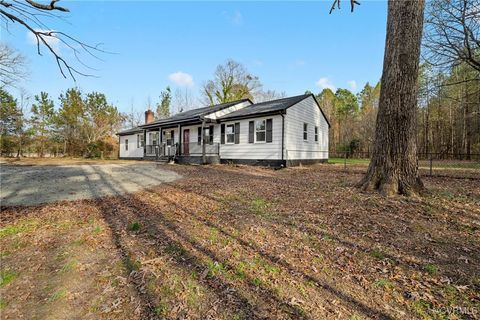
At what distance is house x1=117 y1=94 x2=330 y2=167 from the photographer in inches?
584

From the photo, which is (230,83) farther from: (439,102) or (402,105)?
(402,105)

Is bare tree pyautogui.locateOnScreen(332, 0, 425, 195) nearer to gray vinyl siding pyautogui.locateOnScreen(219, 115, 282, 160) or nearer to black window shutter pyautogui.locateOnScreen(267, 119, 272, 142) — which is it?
gray vinyl siding pyautogui.locateOnScreen(219, 115, 282, 160)

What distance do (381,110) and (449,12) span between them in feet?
40.2

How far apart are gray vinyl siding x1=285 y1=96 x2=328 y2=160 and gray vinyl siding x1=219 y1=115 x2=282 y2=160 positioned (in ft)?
1.74

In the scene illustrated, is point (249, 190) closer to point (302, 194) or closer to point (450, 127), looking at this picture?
point (302, 194)

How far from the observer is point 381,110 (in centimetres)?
587

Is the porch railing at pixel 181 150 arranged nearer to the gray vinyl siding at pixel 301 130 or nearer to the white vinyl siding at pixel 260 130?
the white vinyl siding at pixel 260 130

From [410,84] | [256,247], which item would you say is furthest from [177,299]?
[410,84]

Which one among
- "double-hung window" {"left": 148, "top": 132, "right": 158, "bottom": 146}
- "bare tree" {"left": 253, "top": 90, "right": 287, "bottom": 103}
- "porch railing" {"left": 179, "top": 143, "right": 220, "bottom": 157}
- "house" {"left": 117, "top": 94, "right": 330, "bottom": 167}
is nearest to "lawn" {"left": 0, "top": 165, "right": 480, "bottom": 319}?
"house" {"left": 117, "top": 94, "right": 330, "bottom": 167}

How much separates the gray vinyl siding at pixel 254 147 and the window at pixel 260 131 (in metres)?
0.26

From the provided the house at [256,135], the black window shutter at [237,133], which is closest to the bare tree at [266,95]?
the house at [256,135]

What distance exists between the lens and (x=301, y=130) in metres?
16.3

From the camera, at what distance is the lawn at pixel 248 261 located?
2.21 meters

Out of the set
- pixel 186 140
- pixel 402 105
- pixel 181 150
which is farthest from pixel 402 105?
pixel 186 140
